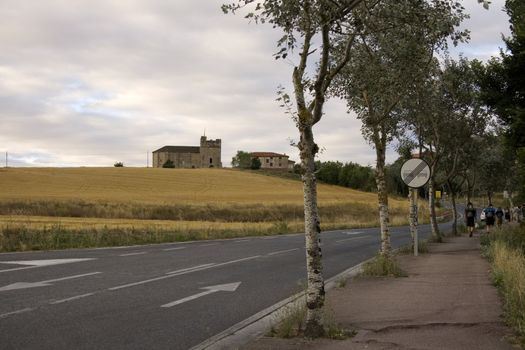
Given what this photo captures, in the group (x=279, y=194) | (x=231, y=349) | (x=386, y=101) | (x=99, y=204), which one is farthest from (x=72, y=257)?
(x=279, y=194)

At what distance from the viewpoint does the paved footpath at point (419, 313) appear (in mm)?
6406

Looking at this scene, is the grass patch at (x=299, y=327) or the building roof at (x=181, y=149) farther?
the building roof at (x=181, y=149)

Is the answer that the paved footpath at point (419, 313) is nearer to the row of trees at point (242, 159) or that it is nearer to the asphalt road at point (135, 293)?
the asphalt road at point (135, 293)

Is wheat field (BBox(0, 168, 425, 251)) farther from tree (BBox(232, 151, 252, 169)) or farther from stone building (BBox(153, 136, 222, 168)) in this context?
stone building (BBox(153, 136, 222, 168))

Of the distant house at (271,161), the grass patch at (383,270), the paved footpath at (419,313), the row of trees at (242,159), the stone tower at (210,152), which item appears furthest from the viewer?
the distant house at (271,161)

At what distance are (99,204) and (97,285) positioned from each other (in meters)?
43.9

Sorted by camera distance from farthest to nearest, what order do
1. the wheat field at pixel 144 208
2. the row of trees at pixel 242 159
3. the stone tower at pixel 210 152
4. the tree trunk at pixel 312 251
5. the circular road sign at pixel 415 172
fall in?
A: the stone tower at pixel 210 152 → the row of trees at pixel 242 159 → the wheat field at pixel 144 208 → the circular road sign at pixel 415 172 → the tree trunk at pixel 312 251

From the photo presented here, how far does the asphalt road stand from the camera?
23.9 feet

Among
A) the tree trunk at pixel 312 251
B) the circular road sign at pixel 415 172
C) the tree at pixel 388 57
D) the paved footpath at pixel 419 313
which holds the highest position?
the tree at pixel 388 57

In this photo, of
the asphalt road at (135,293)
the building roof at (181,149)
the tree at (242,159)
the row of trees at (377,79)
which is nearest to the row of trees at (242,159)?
the tree at (242,159)

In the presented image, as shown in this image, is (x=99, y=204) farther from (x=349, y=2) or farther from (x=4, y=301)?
(x=349, y=2)

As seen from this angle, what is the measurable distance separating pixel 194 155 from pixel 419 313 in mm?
178917

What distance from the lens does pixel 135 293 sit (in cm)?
1059

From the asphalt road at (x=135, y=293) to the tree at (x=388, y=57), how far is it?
363 cm
